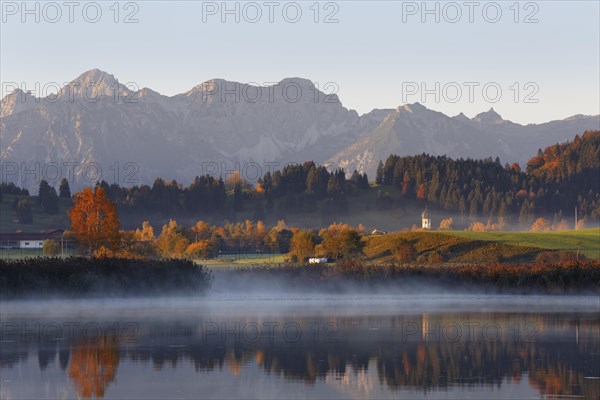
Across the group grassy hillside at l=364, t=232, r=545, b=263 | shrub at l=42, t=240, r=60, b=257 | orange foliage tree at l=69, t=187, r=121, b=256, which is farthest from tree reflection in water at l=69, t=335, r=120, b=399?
shrub at l=42, t=240, r=60, b=257

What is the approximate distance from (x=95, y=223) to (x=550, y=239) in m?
75.1

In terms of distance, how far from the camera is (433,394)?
32469 millimetres

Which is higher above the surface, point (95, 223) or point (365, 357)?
point (95, 223)

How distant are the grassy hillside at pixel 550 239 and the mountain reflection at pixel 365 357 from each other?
311 feet

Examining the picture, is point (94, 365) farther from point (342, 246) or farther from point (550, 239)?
point (550, 239)

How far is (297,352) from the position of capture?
43.3 m

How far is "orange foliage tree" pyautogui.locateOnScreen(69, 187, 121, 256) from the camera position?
358 ft

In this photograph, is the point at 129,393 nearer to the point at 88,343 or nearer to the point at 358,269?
the point at 88,343

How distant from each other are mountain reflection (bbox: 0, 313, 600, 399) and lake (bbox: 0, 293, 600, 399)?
6 cm

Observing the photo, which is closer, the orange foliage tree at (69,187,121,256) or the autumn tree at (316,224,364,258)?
the orange foliage tree at (69,187,121,256)

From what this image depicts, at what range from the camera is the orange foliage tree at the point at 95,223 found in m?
109

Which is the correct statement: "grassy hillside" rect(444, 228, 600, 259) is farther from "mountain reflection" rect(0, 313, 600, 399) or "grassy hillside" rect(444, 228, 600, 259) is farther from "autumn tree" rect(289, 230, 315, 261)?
"mountain reflection" rect(0, 313, 600, 399)

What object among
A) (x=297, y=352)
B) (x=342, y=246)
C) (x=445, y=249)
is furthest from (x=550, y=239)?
(x=297, y=352)

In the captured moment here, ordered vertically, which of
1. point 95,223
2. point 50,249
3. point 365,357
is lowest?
point 365,357
